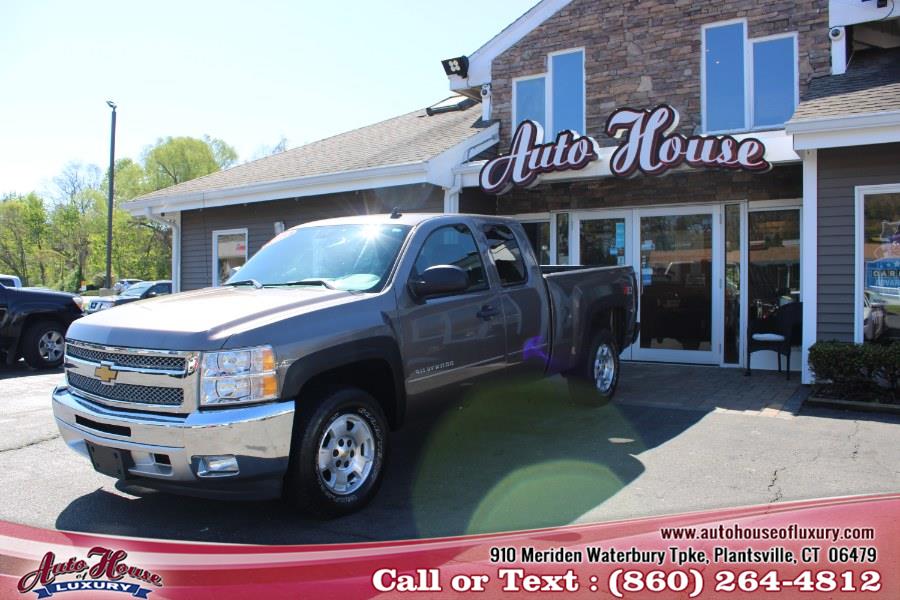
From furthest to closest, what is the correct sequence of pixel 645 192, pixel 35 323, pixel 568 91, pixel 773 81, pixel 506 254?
pixel 568 91 → pixel 35 323 → pixel 645 192 → pixel 773 81 → pixel 506 254

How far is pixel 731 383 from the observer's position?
29.8ft

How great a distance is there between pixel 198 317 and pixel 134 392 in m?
0.56

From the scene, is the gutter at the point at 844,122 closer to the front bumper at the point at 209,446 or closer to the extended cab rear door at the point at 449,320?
the extended cab rear door at the point at 449,320

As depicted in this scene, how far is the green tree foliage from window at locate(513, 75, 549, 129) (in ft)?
159

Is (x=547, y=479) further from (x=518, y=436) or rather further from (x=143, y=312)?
(x=143, y=312)

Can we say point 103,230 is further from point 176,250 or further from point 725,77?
point 725,77

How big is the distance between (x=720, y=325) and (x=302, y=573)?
8.35 meters

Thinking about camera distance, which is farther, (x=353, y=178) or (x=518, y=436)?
(x=353, y=178)

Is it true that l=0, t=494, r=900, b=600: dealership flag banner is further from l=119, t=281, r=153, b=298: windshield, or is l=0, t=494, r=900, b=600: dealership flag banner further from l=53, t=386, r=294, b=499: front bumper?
l=119, t=281, r=153, b=298: windshield

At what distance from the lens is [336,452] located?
4.32m

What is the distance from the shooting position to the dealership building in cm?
837

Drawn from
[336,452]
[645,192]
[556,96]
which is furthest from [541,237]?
[336,452]

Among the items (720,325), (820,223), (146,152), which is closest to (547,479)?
(820,223)

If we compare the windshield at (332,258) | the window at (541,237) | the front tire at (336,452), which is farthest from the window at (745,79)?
the front tire at (336,452)
